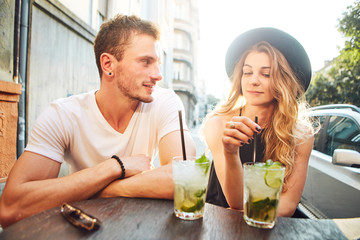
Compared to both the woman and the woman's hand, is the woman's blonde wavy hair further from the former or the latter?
the woman's hand

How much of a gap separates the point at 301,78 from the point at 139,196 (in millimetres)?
1741

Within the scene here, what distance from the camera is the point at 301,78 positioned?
7.54 ft

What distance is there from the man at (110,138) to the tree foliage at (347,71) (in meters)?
11.1

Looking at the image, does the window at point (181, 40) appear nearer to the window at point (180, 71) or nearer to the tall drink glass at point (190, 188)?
the window at point (180, 71)

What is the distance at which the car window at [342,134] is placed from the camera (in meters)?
2.82

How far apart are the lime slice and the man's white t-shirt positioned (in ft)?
3.26

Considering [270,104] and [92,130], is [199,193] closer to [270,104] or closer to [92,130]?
[92,130]

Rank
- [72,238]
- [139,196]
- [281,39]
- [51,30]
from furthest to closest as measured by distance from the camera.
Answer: [51,30]
[281,39]
[139,196]
[72,238]

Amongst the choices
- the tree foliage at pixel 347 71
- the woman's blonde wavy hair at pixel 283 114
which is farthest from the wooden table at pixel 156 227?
the tree foliage at pixel 347 71

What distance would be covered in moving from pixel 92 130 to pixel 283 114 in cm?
157

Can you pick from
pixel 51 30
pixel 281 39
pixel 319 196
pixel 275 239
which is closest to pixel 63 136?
pixel 275 239

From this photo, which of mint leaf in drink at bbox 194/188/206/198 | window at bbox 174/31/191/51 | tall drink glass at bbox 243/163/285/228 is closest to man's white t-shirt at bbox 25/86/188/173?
mint leaf in drink at bbox 194/188/206/198

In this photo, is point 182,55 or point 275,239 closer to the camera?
point 275,239

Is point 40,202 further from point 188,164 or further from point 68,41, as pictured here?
point 68,41
